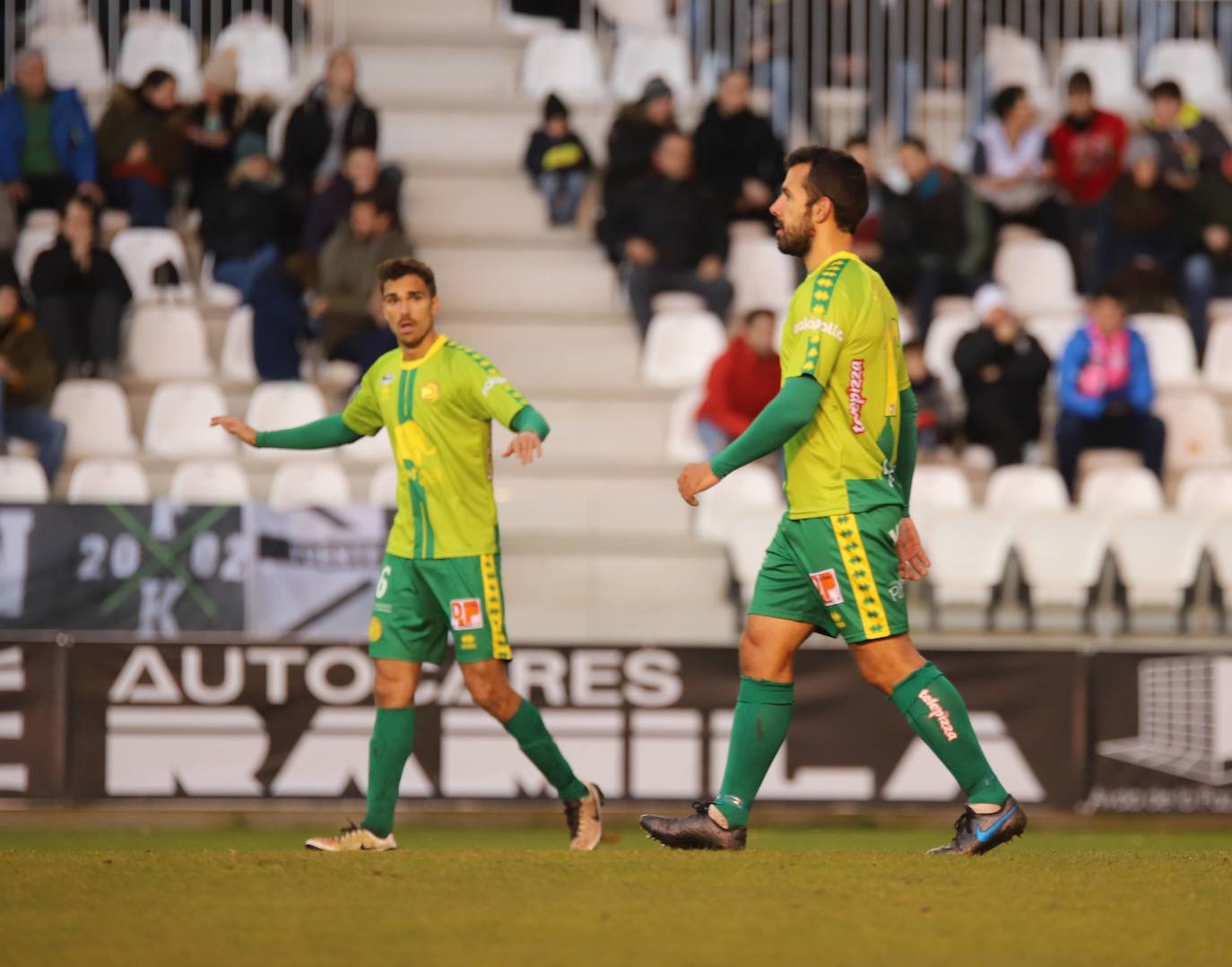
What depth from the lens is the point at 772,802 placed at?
11172mm

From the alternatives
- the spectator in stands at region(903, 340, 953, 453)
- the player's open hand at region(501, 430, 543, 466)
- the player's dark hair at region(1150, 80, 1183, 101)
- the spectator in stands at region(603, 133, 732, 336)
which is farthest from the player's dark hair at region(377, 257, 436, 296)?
the player's dark hair at region(1150, 80, 1183, 101)

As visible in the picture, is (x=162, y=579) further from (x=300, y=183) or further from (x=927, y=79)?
(x=927, y=79)

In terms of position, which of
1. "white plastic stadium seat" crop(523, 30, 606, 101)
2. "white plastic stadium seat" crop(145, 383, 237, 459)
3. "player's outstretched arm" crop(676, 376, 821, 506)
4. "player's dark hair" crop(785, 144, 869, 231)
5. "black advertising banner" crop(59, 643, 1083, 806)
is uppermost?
"white plastic stadium seat" crop(523, 30, 606, 101)

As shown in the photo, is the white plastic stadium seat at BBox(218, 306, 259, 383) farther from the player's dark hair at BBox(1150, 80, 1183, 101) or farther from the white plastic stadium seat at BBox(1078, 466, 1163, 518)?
the player's dark hair at BBox(1150, 80, 1183, 101)

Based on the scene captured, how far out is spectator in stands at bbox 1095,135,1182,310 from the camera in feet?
50.7

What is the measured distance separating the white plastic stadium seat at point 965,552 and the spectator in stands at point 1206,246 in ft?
12.2

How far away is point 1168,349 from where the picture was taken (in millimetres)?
15094

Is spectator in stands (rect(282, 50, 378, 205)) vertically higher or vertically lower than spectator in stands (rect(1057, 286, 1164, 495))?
higher

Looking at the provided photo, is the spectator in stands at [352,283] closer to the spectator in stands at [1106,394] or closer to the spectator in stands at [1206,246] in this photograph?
the spectator in stands at [1106,394]

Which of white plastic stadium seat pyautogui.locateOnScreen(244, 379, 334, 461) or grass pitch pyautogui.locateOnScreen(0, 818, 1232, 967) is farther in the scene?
white plastic stadium seat pyautogui.locateOnScreen(244, 379, 334, 461)

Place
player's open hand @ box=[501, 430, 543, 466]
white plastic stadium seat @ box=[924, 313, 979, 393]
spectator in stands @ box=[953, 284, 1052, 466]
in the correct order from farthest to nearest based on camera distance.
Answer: white plastic stadium seat @ box=[924, 313, 979, 393] → spectator in stands @ box=[953, 284, 1052, 466] → player's open hand @ box=[501, 430, 543, 466]

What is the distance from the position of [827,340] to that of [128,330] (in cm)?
1005

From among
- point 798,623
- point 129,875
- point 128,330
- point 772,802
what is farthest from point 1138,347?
point 129,875

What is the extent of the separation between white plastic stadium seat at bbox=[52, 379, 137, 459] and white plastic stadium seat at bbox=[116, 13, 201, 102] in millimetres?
4036
